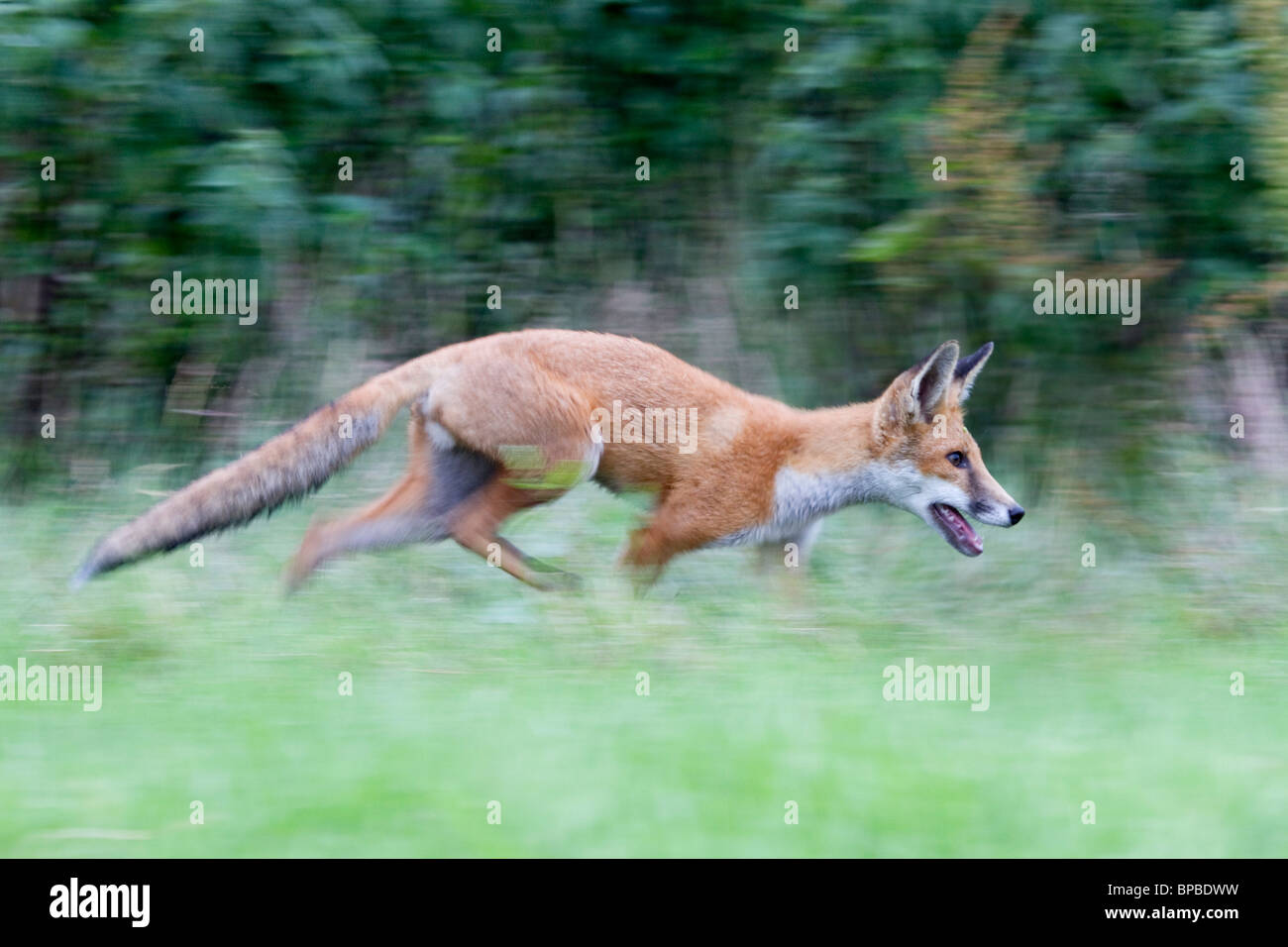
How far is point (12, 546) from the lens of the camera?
772 centimetres

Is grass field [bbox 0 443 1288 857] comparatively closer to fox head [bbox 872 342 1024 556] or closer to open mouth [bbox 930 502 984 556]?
open mouth [bbox 930 502 984 556]

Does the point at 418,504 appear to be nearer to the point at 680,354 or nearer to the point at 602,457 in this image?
the point at 602,457

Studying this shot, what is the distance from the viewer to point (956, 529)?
7473mm

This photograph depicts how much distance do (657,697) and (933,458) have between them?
2564 mm

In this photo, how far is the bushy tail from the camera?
20.7 feet

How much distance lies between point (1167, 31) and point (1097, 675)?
4145 millimetres

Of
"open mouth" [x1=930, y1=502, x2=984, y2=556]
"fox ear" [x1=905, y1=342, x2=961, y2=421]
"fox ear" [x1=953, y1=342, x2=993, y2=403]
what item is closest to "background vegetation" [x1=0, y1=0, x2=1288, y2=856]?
"open mouth" [x1=930, y1=502, x2=984, y2=556]

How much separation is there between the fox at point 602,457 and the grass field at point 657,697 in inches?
14.4

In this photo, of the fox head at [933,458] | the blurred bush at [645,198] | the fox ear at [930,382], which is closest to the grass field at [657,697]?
the fox head at [933,458]

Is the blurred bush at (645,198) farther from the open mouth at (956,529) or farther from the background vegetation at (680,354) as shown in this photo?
the open mouth at (956,529)

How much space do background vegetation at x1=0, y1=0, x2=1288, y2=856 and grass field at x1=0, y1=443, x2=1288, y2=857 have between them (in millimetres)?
25

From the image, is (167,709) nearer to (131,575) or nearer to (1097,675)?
(131,575)

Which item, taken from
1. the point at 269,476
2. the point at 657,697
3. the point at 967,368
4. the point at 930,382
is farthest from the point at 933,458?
the point at 269,476

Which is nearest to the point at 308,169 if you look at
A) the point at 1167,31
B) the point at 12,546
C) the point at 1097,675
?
the point at 12,546
